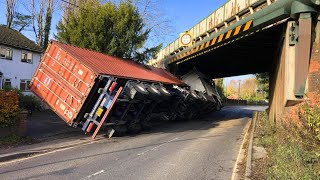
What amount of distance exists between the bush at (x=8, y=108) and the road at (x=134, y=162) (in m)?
2.52

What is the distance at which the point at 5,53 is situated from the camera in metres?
29.5

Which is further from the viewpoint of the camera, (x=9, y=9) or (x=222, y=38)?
(x=9, y=9)

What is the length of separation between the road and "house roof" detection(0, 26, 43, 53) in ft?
63.8

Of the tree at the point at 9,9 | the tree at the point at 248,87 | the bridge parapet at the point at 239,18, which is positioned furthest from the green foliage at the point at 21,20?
the tree at the point at 248,87

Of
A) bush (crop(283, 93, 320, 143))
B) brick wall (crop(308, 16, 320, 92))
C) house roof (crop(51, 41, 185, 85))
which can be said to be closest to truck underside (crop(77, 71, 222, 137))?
house roof (crop(51, 41, 185, 85))

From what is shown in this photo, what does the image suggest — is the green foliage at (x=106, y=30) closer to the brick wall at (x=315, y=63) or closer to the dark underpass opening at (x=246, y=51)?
the dark underpass opening at (x=246, y=51)

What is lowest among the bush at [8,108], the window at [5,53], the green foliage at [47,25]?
the bush at [8,108]

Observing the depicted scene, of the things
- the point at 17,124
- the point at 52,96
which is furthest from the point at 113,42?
the point at 17,124

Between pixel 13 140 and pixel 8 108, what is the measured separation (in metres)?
1.08

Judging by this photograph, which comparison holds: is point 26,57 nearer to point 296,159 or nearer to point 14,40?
point 14,40

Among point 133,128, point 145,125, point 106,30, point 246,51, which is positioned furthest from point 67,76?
point 246,51

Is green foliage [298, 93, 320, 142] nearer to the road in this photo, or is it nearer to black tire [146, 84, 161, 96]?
the road

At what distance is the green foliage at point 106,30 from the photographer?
24422 millimetres

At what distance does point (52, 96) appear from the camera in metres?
14.5
